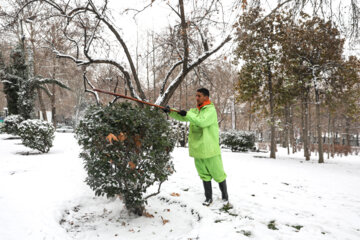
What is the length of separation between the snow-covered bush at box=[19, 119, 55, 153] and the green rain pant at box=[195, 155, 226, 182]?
26.7 feet

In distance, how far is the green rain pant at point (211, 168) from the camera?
3773mm

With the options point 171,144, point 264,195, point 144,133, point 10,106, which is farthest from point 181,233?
point 10,106

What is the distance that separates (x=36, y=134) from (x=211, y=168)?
8.51 m

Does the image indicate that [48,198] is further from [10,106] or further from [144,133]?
[10,106]

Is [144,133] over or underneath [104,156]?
over

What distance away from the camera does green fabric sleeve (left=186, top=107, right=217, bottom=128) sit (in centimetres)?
341

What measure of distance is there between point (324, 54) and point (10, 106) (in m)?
21.4

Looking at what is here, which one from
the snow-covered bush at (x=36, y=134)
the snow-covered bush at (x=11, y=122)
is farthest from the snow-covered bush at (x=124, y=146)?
the snow-covered bush at (x=11, y=122)

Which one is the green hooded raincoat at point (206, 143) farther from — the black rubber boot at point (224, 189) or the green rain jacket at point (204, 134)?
the black rubber boot at point (224, 189)

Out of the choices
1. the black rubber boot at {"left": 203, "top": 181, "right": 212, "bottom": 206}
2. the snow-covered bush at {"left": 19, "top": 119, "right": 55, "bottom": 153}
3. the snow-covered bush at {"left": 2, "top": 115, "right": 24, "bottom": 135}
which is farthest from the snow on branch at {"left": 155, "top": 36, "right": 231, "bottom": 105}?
the snow-covered bush at {"left": 2, "top": 115, "right": 24, "bottom": 135}

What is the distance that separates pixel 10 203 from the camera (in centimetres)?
322

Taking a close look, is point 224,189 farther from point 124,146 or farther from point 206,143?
point 124,146

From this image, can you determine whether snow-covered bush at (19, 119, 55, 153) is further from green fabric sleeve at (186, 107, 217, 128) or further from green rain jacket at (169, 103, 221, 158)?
green fabric sleeve at (186, 107, 217, 128)

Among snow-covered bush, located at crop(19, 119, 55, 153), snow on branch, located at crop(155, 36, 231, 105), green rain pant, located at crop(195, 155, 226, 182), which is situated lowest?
green rain pant, located at crop(195, 155, 226, 182)
